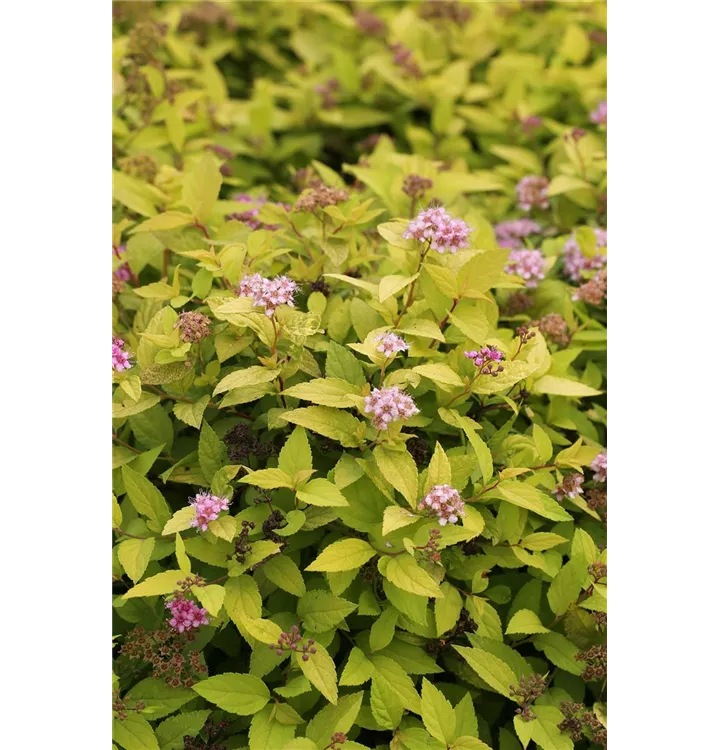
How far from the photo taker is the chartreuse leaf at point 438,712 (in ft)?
4.18

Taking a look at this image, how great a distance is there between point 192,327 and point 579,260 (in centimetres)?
106

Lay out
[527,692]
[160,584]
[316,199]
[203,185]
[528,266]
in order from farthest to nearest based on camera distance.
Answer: [528,266] → [203,185] → [316,199] → [527,692] → [160,584]

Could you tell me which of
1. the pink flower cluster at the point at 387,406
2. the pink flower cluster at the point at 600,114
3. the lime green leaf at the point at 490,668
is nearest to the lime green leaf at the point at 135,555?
the pink flower cluster at the point at 387,406

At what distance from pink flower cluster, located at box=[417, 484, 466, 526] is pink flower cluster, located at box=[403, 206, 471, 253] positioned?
432mm

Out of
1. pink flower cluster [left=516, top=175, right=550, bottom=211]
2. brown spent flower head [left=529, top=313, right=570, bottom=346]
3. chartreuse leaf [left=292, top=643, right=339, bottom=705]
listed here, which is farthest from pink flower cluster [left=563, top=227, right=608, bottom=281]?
chartreuse leaf [left=292, top=643, right=339, bottom=705]

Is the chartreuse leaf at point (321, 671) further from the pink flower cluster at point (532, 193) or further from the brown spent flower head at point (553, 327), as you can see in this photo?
the pink flower cluster at point (532, 193)

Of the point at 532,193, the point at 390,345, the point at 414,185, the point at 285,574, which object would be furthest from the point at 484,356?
the point at 532,193

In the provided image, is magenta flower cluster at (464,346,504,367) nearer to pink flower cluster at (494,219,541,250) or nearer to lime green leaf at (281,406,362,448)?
lime green leaf at (281,406,362,448)

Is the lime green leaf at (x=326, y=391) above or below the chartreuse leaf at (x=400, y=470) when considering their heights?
above

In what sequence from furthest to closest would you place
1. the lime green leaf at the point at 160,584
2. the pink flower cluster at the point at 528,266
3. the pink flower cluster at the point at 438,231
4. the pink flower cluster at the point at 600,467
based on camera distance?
1. the pink flower cluster at the point at 528,266
2. the pink flower cluster at the point at 600,467
3. the pink flower cluster at the point at 438,231
4. the lime green leaf at the point at 160,584

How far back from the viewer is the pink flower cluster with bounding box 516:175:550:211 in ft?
7.91

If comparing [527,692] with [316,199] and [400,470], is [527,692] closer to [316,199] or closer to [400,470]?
[400,470]

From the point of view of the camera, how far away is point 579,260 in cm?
203
